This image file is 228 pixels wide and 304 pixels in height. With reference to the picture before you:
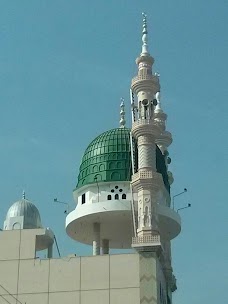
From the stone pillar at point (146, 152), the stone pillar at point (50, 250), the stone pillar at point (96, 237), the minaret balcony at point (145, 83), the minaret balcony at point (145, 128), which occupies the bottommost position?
the stone pillar at point (50, 250)

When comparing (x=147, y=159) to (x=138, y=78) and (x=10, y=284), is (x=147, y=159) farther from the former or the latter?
(x=10, y=284)

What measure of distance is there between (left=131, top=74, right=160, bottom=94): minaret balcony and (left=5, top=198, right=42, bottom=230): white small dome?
9.54 metres

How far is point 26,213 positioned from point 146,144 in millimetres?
8521

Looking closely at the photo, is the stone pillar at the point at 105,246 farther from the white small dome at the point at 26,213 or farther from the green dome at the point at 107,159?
the white small dome at the point at 26,213

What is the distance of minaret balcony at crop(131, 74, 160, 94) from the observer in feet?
127

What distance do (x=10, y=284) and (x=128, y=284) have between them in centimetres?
625

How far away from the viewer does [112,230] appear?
4081 cm

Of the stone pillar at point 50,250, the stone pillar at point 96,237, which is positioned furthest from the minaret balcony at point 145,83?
the stone pillar at point 50,250

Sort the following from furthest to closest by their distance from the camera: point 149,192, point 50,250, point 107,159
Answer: point 107,159, point 50,250, point 149,192

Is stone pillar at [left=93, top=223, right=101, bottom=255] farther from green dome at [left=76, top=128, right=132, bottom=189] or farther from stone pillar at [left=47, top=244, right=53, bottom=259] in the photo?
stone pillar at [left=47, top=244, right=53, bottom=259]

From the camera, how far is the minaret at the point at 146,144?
35125 mm

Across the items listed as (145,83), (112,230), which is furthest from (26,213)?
(145,83)

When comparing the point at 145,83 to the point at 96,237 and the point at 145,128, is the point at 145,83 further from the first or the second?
the point at 96,237

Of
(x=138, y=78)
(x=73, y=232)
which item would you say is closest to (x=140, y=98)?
(x=138, y=78)
